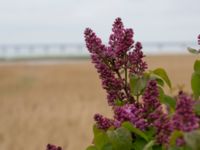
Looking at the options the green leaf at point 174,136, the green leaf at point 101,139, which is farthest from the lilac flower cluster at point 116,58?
the green leaf at point 174,136

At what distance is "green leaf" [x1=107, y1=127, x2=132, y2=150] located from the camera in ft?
5.18

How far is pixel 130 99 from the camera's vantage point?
1.82 m

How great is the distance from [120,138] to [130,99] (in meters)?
0.26

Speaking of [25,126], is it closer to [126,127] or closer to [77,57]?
[126,127]

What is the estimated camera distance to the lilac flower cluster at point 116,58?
1.75 m

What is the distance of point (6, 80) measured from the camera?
30922 mm

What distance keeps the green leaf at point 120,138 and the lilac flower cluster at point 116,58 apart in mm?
206

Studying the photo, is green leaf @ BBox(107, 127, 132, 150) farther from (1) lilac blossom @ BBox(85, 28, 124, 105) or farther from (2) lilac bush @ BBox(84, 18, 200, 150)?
(1) lilac blossom @ BBox(85, 28, 124, 105)

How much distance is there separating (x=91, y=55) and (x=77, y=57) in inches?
2595

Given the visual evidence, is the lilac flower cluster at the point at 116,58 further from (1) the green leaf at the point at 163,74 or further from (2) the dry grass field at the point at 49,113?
(2) the dry grass field at the point at 49,113

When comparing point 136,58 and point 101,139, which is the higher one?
point 136,58

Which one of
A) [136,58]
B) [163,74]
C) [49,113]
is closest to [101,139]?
Answer: [136,58]

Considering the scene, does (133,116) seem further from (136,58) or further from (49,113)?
(49,113)

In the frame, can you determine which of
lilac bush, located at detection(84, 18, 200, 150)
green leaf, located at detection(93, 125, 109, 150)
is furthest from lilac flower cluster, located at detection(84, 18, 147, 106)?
green leaf, located at detection(93, 125, 109, 150)
